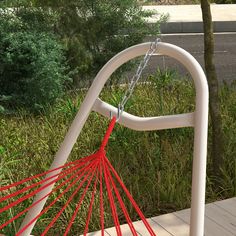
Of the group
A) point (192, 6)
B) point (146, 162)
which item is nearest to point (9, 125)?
point (146, 162)

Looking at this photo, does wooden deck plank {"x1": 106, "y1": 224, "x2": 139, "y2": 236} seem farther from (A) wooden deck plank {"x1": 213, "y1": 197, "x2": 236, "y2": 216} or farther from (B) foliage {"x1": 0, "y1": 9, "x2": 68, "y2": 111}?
(B) foliage {"x1": 0, "y1": 9, "x2": 68, "y2": 111}

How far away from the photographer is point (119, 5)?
7.26m

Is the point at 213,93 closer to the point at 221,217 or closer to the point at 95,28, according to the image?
the point at 221,217

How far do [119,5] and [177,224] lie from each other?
4.51 m

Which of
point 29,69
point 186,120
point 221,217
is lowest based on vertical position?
point 221,217

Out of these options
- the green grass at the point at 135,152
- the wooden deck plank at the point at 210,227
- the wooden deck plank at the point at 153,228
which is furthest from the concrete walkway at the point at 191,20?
the wooden deck plank at the point at 153,228

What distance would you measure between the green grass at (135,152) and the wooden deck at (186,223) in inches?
8.2

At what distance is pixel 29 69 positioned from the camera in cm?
609

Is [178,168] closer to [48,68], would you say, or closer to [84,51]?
[48,68]

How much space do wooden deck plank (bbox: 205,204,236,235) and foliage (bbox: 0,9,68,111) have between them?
2.92m

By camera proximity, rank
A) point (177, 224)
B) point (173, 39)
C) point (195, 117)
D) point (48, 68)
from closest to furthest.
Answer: point (195, 117) → point (177, 224) → point (48, 68) → point (173, 39)

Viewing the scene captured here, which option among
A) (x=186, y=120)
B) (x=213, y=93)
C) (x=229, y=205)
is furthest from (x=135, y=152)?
(x=186, y=120)

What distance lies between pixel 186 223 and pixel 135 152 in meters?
1.08

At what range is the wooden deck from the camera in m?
3.34
